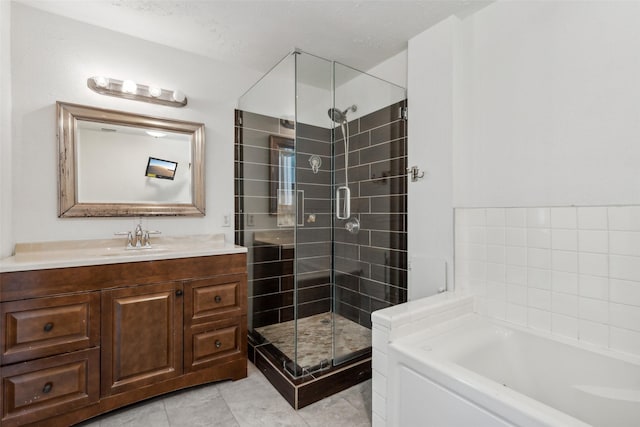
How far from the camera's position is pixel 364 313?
2365 millimetres

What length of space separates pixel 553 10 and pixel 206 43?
2.16 meters

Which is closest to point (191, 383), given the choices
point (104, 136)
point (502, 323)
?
point (104, 136)

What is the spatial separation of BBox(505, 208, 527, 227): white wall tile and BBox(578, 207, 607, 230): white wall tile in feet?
0.76

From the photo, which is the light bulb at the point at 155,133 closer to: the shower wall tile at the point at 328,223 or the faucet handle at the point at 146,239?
the shower wall tile at the point at 328,223

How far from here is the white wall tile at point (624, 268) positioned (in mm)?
1261

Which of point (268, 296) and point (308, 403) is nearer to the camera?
point (308, 403)

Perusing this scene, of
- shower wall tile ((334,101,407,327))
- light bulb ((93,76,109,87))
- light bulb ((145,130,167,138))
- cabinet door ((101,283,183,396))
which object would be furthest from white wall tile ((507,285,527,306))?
light bulb ((93,76,109,87))

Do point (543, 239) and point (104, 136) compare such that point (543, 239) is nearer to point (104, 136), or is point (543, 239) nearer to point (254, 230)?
point (254, 230)

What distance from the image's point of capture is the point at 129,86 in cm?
203

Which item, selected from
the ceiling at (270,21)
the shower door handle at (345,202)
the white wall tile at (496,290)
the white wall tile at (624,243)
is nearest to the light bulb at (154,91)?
the ceiling at (270,21)

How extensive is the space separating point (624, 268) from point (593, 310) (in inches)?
9.2

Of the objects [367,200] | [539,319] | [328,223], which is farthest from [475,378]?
[367,200]

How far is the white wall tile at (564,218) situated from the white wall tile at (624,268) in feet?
0.67

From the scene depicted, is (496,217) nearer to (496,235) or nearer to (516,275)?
(496,235)
